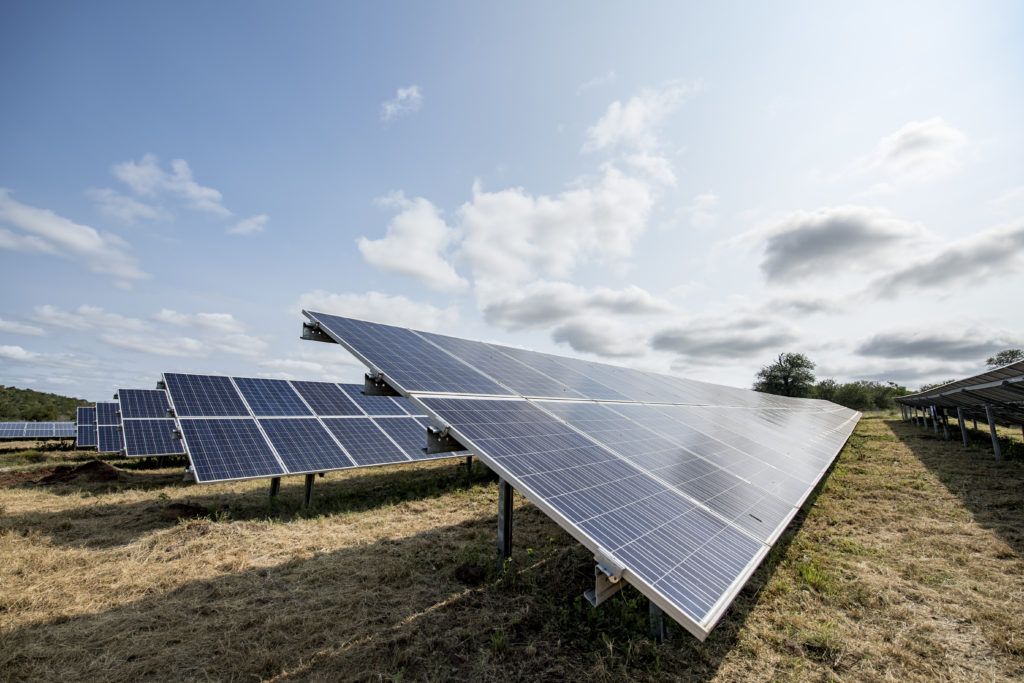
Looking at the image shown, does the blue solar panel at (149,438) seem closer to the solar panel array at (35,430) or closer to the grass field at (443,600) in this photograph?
the grass field at (443,600)

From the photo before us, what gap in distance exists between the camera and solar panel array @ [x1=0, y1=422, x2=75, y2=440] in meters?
25.7

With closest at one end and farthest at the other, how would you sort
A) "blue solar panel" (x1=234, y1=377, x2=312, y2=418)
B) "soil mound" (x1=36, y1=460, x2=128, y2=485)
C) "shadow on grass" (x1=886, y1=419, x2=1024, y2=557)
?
"shadow on grass" (x1=886, y1=419, x2=1024, y2=557), "blue solar panel" (x1=234, y1=377, x2=312, y2=418), "soil mound" (x1=36, y1=460, x2=128, y2=485)

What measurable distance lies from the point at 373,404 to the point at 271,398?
3933 millimetres

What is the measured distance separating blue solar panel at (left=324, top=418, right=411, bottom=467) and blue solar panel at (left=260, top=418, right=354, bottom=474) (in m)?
0.35

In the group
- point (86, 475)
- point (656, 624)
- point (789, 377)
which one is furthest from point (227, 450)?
point (789, 377)

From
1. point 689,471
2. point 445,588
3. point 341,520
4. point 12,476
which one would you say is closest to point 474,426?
point 445,588

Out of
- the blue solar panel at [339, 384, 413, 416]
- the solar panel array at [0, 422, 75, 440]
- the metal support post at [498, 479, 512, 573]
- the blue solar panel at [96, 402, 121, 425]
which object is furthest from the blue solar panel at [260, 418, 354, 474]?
the solar panel array at [0, 422, 75, 440]

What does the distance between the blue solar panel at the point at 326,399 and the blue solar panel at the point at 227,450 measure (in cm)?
284

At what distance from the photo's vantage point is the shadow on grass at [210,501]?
9.46 meters

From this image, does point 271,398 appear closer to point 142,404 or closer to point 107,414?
point 142,404

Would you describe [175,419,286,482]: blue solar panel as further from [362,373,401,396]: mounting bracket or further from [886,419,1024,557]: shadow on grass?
[886,419,1024,557]: shadow on grass

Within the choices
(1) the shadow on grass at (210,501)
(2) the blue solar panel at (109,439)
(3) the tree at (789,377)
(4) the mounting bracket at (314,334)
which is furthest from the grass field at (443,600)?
(3) the tree at (789,377)

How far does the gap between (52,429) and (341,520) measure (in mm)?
30915

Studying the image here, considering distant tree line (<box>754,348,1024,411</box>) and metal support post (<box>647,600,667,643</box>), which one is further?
distant tree line (<box>754,348,1024,411</box>)
